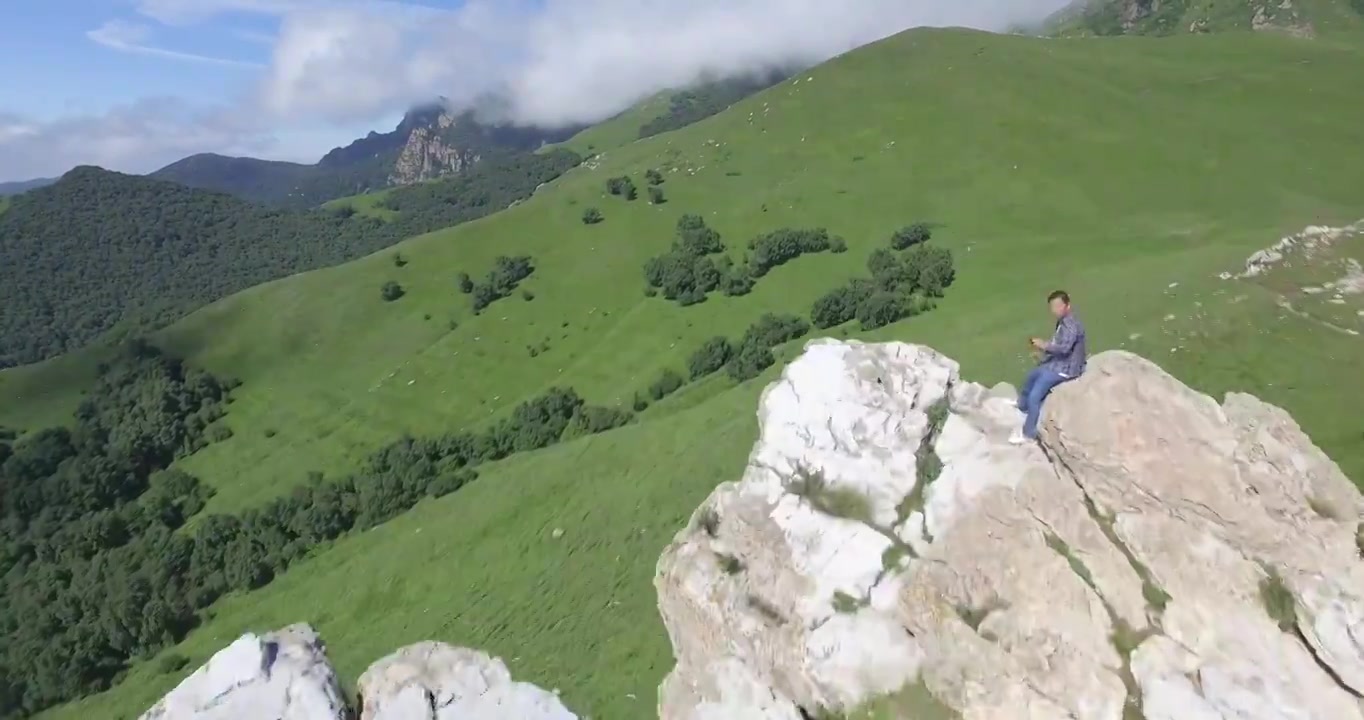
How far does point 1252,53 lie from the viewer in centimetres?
17350

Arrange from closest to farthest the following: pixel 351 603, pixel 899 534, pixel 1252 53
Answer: pixel 899 534 → pixel 351 603 → pixel 1252 53

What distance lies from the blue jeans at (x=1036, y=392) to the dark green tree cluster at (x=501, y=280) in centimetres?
12465

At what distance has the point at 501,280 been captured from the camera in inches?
5517

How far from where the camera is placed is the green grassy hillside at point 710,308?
148 feet

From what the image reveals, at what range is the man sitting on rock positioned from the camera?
2105 cm

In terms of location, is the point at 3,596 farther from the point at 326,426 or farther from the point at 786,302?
the point at 786,302

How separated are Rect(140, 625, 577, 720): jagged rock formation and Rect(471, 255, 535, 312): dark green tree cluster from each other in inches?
4833

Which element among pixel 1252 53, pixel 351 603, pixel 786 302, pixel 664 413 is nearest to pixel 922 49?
pixel 1252 53

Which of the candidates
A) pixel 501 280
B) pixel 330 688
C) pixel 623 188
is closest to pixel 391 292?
pixel 501 280

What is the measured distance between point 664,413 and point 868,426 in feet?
217

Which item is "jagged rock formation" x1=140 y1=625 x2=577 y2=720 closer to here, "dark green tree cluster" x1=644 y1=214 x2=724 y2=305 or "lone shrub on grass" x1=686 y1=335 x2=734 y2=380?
"lone shrub on grass" x1=686 y1=335 x2=734 y2=380

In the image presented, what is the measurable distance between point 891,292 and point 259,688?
90.1 m

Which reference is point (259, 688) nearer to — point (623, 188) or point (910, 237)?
point (910, 237)

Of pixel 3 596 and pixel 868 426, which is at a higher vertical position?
pixel 868 426
